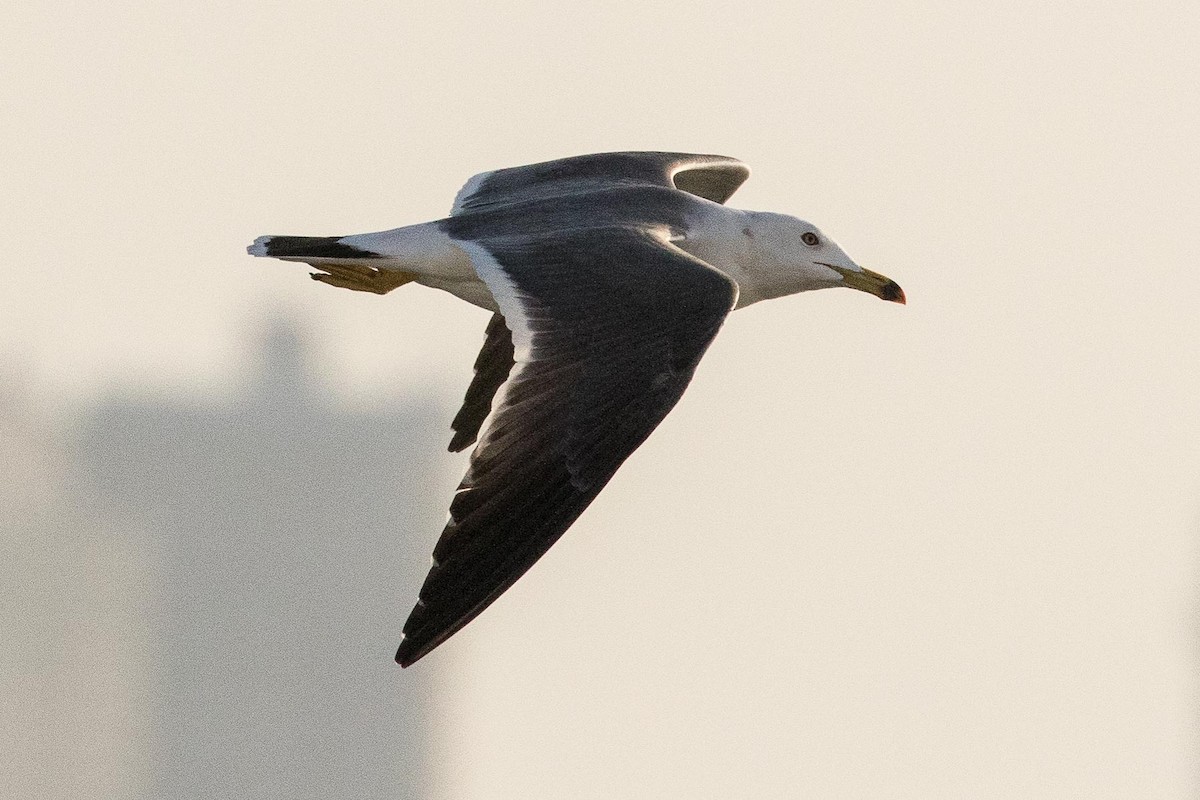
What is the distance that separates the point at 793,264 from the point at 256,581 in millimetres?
115578

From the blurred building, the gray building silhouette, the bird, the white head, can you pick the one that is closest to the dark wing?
the bird

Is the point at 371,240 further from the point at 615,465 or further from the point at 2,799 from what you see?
the point at 2,799

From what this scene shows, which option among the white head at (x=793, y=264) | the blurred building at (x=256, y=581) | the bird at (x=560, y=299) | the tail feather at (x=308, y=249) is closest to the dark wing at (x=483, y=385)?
the bird at (x=560, y=299)

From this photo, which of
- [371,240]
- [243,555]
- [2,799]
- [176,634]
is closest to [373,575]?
[243,555]

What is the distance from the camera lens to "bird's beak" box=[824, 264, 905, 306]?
43.3 feet

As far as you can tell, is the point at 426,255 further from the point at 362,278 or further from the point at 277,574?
the point at 277,574

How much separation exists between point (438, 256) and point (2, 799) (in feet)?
298

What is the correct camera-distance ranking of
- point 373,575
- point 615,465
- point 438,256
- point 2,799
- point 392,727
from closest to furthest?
point 615,465
point 438,256
point 2,799
point 392,727
point 373,575

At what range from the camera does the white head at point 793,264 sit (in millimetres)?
13031

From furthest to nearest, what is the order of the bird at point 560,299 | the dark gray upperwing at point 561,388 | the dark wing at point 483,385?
the dark wing at point 483,385 < the bird at point 560,299 < the dark gray upperwing at point 561,388

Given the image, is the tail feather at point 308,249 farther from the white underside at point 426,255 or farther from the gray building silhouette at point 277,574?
the gray building silhouette at point 277,574

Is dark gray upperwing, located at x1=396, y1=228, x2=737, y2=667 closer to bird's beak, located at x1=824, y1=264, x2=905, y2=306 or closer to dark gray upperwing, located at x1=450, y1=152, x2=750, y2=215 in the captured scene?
dark gray upperwing, located at x1=450, y1=152, x2=750, y2=215

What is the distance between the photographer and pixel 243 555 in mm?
129125

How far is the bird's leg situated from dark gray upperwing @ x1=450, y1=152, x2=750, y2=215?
43 cm
